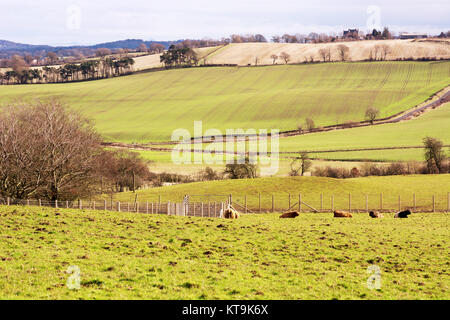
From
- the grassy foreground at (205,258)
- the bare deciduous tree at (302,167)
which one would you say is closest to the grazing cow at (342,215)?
the grassy foreground at (205,258)

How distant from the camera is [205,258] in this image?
22062 mm

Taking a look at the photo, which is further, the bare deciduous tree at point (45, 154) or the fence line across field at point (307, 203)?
the fence line across field at point (307, 203)

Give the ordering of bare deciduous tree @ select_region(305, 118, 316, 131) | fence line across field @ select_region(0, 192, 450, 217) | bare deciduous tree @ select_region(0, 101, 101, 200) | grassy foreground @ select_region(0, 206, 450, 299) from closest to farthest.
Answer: grassy foreground @ select_region(0, 206, 450, 299) → bare deciduous tree @ select_region(0, 101, 101, 200) → fence line across field @ select_region(0, 192, 450, 217) → bare deciduous tree @ select_region(305, 118, 316, 131)

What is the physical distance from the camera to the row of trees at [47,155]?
4512 centimetres

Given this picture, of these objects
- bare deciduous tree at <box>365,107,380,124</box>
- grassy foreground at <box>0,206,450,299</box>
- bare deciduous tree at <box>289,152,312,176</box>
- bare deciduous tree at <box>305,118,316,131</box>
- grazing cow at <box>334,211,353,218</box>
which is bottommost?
bare deciduous tree at <box>289,152,312,176</box>

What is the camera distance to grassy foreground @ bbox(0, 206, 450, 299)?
16.8 m

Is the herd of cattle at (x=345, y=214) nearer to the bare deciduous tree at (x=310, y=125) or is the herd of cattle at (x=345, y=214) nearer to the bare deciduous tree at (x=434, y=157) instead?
the bare deciduous tree at (x=434, y=157)

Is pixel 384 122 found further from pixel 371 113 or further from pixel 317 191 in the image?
pixel 317 191

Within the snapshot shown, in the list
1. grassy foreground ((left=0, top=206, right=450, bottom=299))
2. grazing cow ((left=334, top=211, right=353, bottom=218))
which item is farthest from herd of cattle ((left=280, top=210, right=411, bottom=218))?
grassy foreground ((left=0, top=206, right=450, bottom=299))

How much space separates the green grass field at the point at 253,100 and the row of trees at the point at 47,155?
7917cm

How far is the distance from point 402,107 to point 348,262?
136813 millimetres

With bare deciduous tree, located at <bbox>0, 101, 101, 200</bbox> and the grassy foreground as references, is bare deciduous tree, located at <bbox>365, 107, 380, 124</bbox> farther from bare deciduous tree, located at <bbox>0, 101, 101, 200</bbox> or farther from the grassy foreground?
the grassy foreground

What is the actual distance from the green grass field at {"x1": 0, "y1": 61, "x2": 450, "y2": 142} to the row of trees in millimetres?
79170
